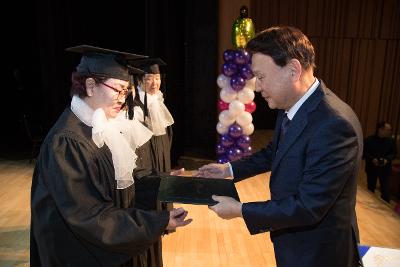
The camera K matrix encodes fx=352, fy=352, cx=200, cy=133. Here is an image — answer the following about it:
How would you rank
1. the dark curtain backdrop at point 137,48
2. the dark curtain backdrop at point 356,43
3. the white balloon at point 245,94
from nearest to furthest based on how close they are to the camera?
the white balloon at point 245,94
the dark curtain backdrop at point 137,48
the dark curtain backdrop at point 356,43

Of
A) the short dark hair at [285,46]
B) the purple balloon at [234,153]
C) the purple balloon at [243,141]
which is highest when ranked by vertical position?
the short dark hair at [285,46]

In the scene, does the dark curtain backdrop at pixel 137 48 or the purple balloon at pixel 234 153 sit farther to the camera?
the dark curtain backdrop at pixel 137 48

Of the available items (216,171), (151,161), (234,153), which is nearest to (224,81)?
(234,153)

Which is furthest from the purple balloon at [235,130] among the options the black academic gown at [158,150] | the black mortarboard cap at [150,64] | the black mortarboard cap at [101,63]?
the black mortarboard cap at [101,63]

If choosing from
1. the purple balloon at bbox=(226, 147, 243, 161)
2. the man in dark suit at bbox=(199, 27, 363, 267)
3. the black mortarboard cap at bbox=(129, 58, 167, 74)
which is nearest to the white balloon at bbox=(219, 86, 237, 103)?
the purple balloon at bbox=(226, 147, 243, 161)

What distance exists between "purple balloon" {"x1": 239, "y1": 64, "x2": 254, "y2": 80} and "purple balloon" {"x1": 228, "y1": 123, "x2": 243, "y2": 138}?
2.74 feet

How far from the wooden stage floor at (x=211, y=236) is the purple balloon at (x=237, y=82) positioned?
67.5 inches

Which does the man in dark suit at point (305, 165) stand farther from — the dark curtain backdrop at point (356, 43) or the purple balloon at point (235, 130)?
the dark curtain backdrop at point (356, 43)

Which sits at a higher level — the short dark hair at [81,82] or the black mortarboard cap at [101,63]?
the black mortarboard cap at [101,63]

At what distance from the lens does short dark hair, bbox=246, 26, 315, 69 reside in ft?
4.61

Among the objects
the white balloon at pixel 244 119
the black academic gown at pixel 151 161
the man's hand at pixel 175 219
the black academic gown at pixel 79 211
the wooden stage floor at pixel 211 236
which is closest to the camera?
the black academic gown at pixel 79 211

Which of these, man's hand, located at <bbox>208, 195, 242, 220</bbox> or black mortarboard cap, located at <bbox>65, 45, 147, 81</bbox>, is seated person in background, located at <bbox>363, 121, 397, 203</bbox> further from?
black mortarboard cap, located at <bbox>65, 45, 147, 81</bbox>

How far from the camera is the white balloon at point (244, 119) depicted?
235 inches

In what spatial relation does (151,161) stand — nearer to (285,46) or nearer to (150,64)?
(150,64)
